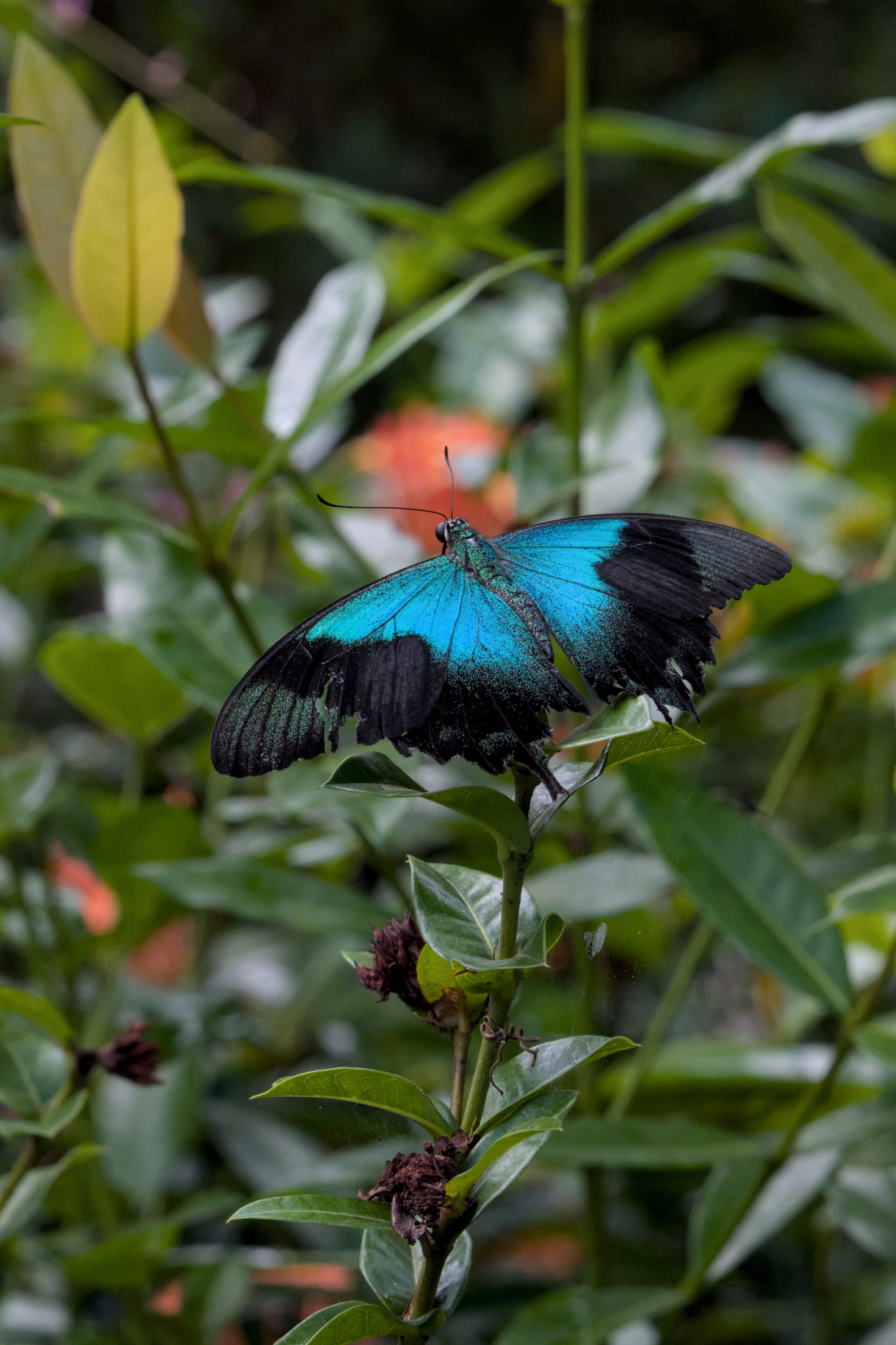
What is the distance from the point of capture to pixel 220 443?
59cm

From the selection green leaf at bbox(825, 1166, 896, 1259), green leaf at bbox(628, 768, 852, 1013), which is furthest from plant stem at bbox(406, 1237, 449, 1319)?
green leaf at bbox(825, 1166, 896, 1259)

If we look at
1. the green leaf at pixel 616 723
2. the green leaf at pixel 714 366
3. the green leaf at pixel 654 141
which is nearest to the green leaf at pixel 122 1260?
the green leaf at pixel 616 723

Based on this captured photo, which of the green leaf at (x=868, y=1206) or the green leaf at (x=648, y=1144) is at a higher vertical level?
the green leaf at (x=648, y=1144)

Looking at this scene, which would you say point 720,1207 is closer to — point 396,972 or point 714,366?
point 396,972

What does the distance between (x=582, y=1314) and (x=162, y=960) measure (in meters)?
0.54

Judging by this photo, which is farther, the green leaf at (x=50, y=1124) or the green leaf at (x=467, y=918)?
the green leaf at (x=50, y=1124)

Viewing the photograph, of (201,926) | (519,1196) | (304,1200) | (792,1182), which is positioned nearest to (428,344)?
(201,926)

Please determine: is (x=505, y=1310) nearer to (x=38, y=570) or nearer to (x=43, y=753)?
(x=43, y=753)

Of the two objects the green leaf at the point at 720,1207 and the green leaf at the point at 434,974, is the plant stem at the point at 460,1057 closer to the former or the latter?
the green leaf at the point at 434,974

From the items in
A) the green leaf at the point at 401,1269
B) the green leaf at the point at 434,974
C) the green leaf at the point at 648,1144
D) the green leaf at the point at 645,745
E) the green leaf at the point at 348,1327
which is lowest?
the green leaf at the point at 348,1327

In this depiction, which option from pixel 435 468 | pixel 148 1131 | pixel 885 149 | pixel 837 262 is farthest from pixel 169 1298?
pixel 885 149

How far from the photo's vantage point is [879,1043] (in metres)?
0.47

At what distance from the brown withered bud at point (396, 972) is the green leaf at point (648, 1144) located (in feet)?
0.72

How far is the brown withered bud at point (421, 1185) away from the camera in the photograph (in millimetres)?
248
